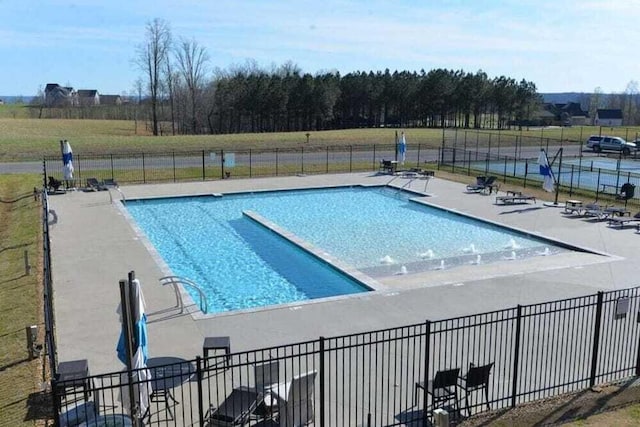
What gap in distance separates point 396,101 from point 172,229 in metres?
63.9

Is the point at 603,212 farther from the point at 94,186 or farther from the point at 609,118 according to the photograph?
the point at 609,118

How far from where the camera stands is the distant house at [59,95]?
140625 millimetres

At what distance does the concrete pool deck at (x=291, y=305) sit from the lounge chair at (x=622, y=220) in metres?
0.54

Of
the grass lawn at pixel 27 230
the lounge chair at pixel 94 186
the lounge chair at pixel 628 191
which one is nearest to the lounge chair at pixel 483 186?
the grass lawn at pixel 27 230

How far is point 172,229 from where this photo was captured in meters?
21.9

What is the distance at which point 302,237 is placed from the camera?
20578 millimetres

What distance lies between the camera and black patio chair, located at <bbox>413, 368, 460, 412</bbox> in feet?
26.9

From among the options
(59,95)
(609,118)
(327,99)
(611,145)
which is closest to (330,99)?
(327,99)

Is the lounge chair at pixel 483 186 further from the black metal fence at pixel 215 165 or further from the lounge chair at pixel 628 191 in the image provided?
the black metal fence at pixel 215 165

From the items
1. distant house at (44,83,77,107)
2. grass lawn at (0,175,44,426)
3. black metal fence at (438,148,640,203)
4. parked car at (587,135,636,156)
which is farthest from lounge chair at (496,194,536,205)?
distant house at (44,83,77,107)

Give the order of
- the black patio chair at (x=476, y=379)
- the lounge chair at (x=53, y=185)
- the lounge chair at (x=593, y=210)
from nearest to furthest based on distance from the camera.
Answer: the black patio chair at (x=476, y=379), the lounge chair at (x=593, y=210), the lounge chair at (x=53, y=185)

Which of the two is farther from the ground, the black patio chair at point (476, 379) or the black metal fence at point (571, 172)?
the black metal fence at point (571, 172)

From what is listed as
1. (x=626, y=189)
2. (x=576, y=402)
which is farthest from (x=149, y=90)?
(x=576, y=402)

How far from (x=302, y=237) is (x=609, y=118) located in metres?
105
